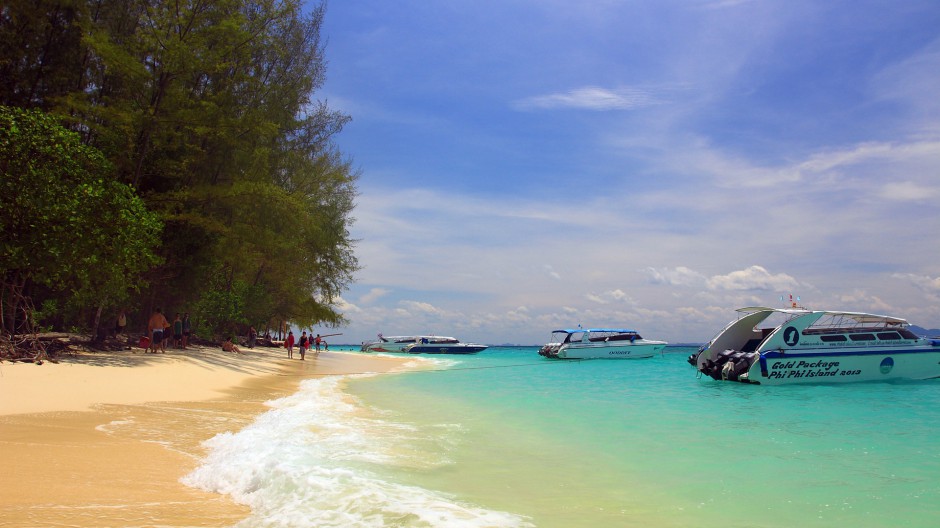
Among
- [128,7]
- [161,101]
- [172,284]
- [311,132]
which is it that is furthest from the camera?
[311,132]

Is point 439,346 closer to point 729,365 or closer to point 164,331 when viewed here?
point 164,331

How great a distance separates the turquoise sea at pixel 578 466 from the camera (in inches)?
205

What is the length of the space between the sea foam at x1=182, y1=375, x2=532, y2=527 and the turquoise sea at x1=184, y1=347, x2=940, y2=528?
0.9 inches

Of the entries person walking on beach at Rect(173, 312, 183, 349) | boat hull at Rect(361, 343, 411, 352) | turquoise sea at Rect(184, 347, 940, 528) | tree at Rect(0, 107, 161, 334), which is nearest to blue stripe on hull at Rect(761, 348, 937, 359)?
turquoise sea at Rect(184, 347, 940, 528)

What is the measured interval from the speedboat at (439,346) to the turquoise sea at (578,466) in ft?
195

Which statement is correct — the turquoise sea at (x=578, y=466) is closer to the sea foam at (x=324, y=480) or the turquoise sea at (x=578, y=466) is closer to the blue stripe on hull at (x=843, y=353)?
the sea foam at (x=324, y=480)

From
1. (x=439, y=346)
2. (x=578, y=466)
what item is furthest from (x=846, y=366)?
(x=439, y=346)

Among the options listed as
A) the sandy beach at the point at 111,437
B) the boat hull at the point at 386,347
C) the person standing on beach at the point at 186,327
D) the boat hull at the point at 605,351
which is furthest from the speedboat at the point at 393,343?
the sandy beach at the point at 111,437

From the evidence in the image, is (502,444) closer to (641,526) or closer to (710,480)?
(710,480)

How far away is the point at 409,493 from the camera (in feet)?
18.2

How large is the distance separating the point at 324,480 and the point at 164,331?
20523mm

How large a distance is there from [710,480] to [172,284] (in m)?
21.0

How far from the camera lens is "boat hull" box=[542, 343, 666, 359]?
153ft

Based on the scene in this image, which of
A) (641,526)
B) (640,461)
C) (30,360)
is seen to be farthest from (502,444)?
(30,360)
